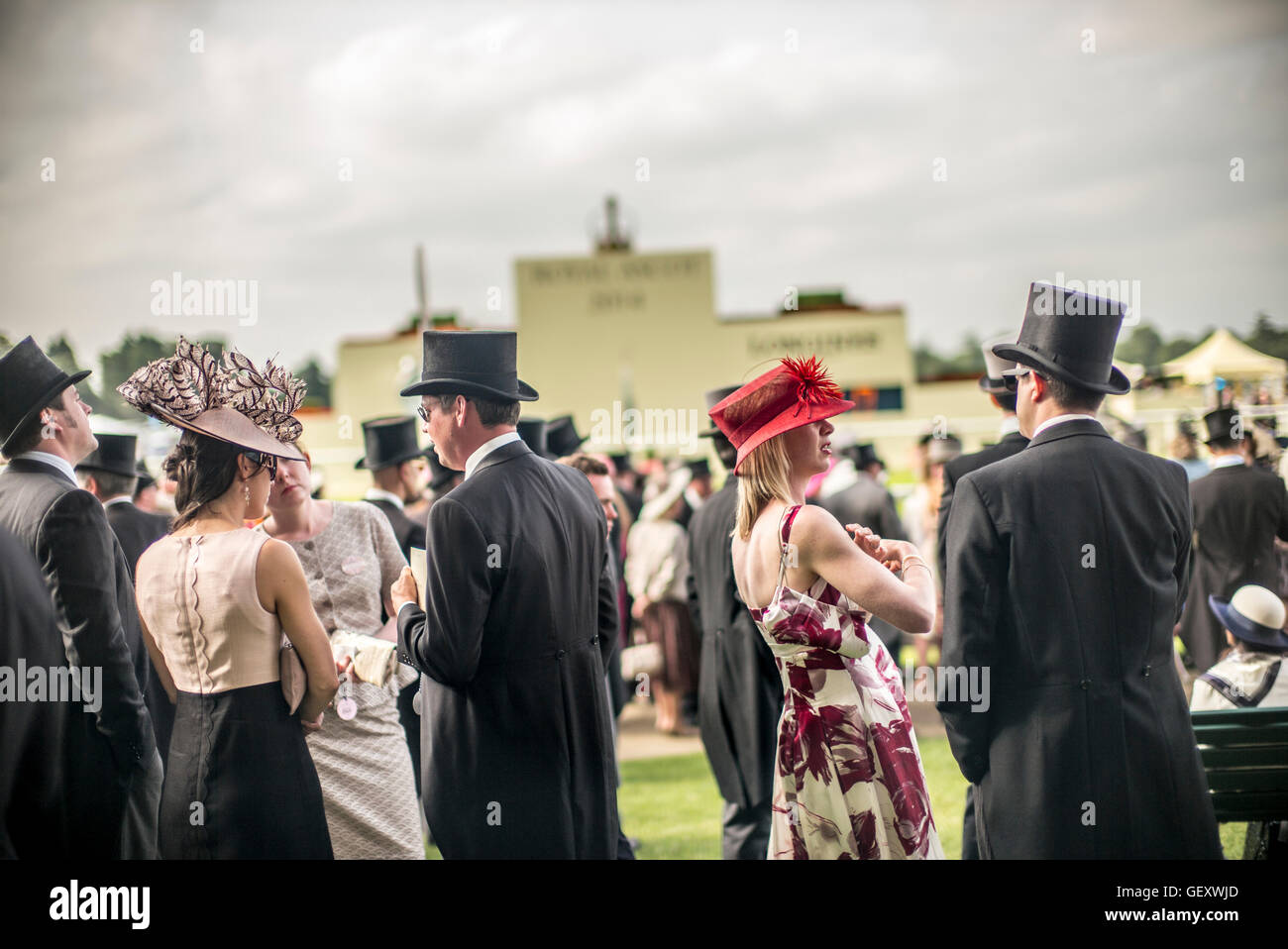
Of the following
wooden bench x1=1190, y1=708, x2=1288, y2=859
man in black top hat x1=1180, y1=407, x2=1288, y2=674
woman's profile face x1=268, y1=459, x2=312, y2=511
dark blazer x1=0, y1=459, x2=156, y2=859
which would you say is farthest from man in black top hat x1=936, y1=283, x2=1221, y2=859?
man in black top hat x1=1180, y1=407, x2=1288, y2=674

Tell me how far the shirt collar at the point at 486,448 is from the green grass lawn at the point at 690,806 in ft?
8.35

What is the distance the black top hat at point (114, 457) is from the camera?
417 centimetres

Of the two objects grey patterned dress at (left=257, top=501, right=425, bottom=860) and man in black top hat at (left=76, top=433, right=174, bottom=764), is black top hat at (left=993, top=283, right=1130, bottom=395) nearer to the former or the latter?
grey patterned dress at (left=257, top=501, right=425, bottom=860)

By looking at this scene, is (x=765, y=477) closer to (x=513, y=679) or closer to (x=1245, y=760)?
(x=513, y=679)

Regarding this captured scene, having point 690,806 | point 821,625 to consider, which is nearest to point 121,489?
point 821,625

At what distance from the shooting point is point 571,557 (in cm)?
312

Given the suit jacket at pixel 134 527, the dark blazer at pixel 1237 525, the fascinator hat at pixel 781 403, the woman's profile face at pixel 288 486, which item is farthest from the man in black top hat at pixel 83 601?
the dark blazer at pixel 1237 525

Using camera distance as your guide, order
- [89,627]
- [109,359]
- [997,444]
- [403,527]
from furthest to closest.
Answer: [403,527], [997,444], [109,359], [89,627]

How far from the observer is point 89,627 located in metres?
3.01

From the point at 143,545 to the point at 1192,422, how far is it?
683 cm

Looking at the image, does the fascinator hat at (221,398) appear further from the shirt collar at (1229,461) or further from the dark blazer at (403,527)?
the shirt collar at (1229,461)

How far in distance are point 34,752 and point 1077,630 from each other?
3.06 metres
